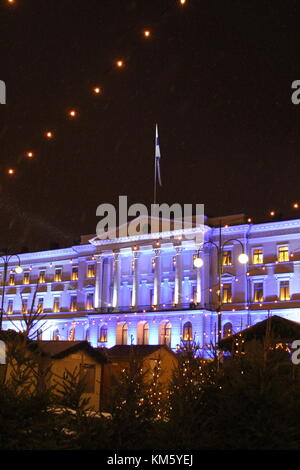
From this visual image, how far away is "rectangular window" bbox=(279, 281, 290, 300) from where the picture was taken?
2030 inches

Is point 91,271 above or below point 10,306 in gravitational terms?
above

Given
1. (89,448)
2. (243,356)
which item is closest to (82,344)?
(243,356)

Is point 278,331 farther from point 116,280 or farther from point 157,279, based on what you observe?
point 116,280

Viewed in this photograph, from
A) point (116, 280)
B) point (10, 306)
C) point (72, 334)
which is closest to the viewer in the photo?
point (116, 280)

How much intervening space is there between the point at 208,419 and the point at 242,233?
4247 centimetres

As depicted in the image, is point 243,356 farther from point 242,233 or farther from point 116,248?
point 116,248

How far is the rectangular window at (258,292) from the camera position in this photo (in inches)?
2082

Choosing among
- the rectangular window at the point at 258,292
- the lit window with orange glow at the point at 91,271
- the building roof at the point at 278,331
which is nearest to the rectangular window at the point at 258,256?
the rectangular window at the point at 258,292

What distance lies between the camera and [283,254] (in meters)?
52.3

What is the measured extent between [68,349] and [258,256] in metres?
29.5

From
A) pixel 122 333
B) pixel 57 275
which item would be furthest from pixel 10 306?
pixel 122 333

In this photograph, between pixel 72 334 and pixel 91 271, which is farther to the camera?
pixel 91 271

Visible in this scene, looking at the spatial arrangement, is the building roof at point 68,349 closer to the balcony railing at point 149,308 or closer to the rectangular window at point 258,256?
the balcony railing at point 149,308

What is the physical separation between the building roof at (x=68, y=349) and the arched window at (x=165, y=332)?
26430 mm
